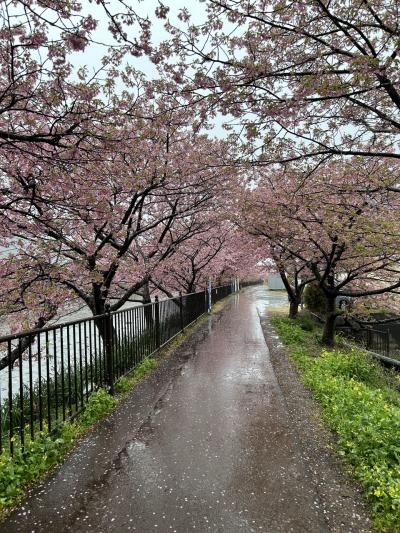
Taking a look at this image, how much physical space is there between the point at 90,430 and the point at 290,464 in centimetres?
217

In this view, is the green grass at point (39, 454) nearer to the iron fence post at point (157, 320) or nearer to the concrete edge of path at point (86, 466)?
the concrete edge of path at point (86, 466)

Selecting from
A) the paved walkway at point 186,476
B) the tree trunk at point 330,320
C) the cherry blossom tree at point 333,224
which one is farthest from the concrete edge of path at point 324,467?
the tree trunk at point 330,320

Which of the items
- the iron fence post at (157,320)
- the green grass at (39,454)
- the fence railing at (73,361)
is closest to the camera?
the green grass at (39,454)

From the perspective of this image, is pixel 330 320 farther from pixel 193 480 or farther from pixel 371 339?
pixel 193 480

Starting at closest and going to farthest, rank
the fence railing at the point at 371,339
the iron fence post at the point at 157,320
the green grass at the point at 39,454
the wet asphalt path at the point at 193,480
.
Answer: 1. the wet asphalt path at the point at 193,480
2. the green grass at the point at 39,454
3. the iron fence post at the point at 157,320
4. the fence railing at the point at 371,339

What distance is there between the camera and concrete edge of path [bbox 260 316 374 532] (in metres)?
2.39

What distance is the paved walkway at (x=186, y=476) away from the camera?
235cm

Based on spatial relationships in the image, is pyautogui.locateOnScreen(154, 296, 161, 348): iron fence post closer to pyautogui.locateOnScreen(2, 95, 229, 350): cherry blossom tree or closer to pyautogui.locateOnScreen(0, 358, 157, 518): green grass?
pyautogui.locateOnScreen(2, 95, 229, 350): cherry blossom tree

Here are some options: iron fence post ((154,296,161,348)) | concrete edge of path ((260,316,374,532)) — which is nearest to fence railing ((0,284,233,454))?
iron fence post ((154,296,161,348))

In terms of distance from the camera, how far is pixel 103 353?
5047mm

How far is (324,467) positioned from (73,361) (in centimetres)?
417

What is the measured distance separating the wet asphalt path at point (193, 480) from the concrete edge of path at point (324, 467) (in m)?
0.09

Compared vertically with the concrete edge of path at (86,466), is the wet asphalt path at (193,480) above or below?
below

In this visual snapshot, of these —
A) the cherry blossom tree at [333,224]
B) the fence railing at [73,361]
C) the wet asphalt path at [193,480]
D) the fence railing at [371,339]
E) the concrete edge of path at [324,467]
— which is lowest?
the fence railing at [371,339]
